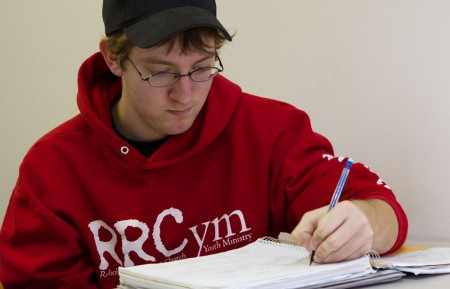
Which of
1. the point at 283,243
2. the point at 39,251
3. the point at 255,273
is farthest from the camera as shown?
the point at 39,251

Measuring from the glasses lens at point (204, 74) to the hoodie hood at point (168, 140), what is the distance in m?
0.16

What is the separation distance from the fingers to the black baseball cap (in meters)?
0.42

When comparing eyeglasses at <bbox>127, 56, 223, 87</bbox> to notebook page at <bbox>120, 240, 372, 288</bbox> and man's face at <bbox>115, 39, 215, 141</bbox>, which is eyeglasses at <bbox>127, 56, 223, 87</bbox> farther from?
notebook page at <bbox>120, 240, 372, 288</bbox>

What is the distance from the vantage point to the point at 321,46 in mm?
1690

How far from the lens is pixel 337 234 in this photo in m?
1.03

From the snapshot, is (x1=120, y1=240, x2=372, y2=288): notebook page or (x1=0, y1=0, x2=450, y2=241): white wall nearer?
(x1=120, y1=240, x2=372, y2=288): notebook page

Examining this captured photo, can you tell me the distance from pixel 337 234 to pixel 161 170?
513mm

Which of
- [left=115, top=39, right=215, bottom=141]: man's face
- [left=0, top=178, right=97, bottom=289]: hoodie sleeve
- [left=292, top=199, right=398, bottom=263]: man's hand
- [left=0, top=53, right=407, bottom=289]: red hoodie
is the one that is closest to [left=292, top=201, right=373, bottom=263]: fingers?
[left=292, top=199, right=398, bottom=263]: man's hand

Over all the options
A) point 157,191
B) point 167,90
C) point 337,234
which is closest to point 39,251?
point 157,191

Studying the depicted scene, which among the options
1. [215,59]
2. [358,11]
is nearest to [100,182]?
[215,59]

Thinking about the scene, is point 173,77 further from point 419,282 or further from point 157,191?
point 419,282

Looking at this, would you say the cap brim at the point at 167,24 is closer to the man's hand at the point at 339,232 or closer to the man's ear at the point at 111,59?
the man's ear at the point at 111,59

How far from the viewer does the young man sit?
1300mm

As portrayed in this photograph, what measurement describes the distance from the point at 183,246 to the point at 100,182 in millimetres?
220
